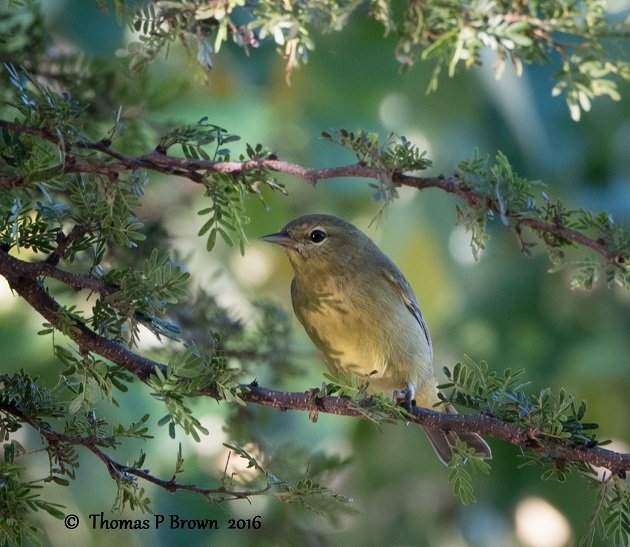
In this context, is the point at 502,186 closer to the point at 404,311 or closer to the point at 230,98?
the point at 404,311

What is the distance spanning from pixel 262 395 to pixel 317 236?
1852mm

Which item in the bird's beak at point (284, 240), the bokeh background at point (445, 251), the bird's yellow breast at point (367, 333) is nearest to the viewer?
the bird's yellow breast at point (367, 333)

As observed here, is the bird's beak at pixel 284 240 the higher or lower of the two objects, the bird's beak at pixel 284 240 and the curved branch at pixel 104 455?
the higher

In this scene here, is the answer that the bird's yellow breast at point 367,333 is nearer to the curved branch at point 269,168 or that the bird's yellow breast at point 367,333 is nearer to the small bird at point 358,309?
the small bird at point 358,309

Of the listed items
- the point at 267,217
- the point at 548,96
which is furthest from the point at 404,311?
the point at 548,96

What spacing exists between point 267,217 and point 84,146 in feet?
10.2

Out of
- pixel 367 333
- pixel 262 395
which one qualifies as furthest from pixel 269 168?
pixel 367 333

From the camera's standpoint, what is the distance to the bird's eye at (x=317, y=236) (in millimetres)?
3709

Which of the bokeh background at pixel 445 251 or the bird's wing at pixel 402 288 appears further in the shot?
the bokeh background at pixel 445 251

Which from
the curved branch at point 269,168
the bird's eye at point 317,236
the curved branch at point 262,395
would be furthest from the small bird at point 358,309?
the curved branch at point 269,168

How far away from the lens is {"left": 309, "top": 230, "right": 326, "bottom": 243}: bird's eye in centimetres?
371

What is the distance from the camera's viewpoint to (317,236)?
373 centimetres

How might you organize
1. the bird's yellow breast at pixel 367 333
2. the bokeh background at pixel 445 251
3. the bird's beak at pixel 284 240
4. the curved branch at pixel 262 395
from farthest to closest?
1. the bokeh background at pixel 445 251
2. the bird's beak at pixel 284 240
3. the bird's yellow breast at pixel 367 333
4. the curved branch at pixel 262 395

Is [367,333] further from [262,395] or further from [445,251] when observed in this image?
[445,251]
